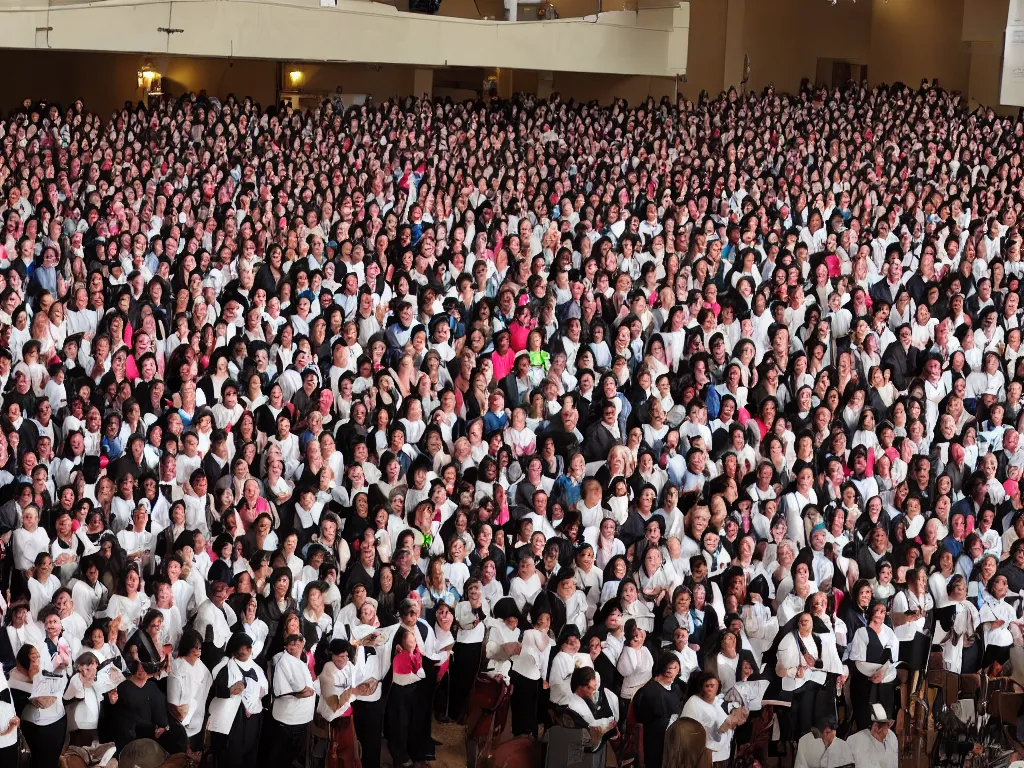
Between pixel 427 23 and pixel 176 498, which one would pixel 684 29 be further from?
pixel 176 498

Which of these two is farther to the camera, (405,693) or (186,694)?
(405,693)

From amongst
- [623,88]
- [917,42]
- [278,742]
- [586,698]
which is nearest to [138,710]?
[278,742]

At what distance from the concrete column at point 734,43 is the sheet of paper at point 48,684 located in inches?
907

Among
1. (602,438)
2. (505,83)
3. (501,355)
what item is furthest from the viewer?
(505,83)

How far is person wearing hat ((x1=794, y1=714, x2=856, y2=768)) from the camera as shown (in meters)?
8.41

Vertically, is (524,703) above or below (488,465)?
below

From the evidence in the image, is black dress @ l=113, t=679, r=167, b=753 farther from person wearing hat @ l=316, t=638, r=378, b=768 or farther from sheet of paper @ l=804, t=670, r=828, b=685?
sheet of paper @ l=804, t=670, r=828, b=685

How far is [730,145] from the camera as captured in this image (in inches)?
779

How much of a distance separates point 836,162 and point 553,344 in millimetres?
7937

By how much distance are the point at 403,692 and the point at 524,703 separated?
2.17 feet

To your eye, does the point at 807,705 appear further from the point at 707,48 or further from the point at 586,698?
the point at 707,48

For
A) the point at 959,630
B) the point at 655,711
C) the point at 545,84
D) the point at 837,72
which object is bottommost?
the point at 655,711

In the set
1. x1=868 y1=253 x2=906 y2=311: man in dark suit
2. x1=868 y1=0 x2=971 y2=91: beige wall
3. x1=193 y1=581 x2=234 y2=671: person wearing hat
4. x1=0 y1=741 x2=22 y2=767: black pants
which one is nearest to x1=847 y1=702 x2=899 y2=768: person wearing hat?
x1=193 y1=581 x2=234 y2=671: person wearing hat

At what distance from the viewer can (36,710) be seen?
7832 millimetres
